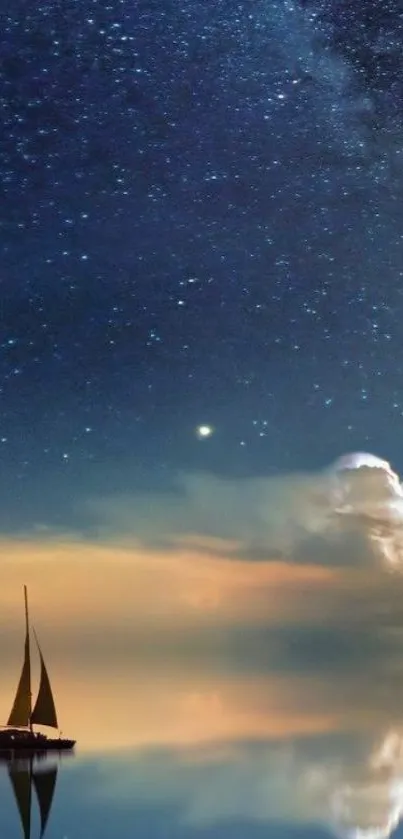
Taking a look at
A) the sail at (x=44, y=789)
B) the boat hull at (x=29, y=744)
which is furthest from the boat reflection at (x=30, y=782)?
the boat hull at (x=29, y=744)

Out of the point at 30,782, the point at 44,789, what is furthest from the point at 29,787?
the point at 30,782

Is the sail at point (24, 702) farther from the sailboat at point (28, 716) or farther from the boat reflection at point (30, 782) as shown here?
the boat reflection at point (30, 782)

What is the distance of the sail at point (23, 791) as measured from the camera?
4222cm

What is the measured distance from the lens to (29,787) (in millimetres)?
49562

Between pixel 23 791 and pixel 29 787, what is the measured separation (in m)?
1.34

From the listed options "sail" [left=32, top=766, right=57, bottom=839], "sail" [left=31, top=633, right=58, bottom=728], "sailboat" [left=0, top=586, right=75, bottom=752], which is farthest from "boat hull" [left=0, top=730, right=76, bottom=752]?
"sail" [left=32, top=766, right=57, bottom=839]

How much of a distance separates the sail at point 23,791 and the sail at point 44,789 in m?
0.38

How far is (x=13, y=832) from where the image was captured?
40.6m

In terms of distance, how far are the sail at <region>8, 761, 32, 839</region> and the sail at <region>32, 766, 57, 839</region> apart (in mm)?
382

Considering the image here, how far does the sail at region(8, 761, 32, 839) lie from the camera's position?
4222 cm

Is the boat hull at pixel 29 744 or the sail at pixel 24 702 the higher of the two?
the sail at pixel 24 702

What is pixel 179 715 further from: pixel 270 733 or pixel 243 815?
A: pixel 243 815

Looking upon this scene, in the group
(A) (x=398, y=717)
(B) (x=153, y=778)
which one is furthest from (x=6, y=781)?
(A) (x=398, y=717)

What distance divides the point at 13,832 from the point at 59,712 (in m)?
75.8
